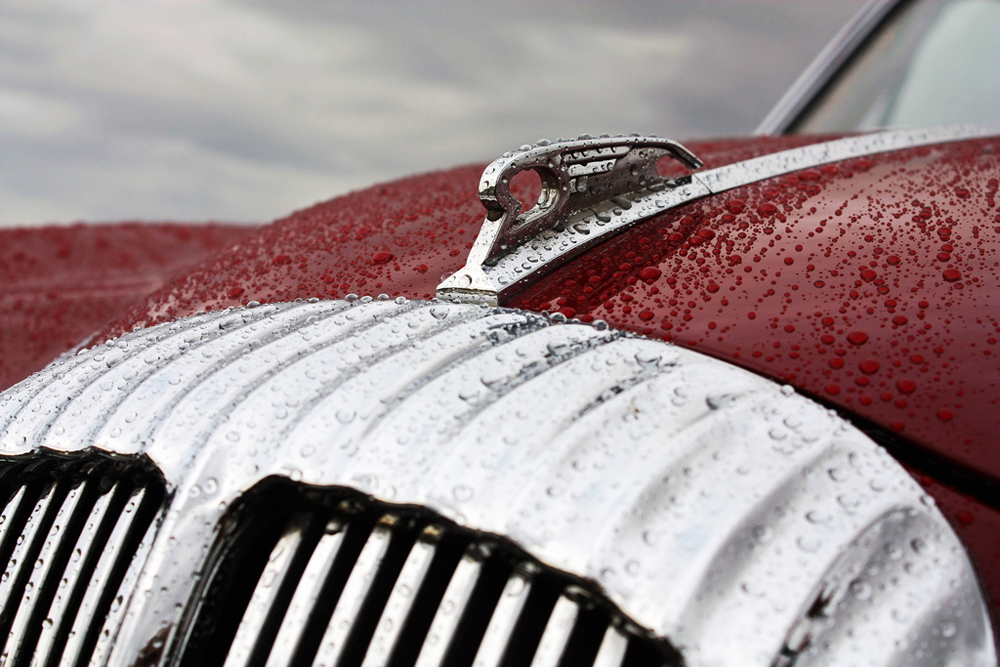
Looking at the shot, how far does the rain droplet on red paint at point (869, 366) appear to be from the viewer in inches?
35.6

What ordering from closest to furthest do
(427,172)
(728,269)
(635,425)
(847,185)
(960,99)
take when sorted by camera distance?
(635,425) → (728,269) → (847,185) → (427,172) → (960,99)

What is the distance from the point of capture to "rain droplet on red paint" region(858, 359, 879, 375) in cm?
90

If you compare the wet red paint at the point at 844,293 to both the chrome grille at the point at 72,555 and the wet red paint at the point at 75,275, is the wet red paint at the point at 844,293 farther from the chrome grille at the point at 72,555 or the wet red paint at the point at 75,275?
the wet red paint at the point at 75,275

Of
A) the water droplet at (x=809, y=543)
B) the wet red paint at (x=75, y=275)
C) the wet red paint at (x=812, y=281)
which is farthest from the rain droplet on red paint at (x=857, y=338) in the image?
the wet red paint at (x=75, y=275)

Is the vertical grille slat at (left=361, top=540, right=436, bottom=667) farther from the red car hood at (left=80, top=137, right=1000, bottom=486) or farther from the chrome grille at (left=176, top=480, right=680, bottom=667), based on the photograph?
the red car hood at (left=80, top=137, right=1000, bottom=486)

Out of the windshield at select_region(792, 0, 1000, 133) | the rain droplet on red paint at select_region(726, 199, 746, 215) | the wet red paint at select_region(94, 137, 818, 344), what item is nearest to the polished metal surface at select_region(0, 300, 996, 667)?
the wet red paint at select_region(94, 137, 818, 344)

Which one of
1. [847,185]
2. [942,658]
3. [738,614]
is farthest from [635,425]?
[847,185]

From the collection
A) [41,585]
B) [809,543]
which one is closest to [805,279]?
[809,543]

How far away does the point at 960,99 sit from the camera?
9.31 feet

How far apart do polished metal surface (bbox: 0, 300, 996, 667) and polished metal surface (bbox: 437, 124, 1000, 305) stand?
0.32 ft

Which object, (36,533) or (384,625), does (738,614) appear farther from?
(36,533)

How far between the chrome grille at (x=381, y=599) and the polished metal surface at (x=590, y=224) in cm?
42

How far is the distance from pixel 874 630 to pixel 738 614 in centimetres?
11

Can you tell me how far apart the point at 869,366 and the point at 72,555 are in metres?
0.92
